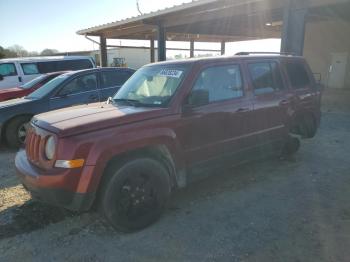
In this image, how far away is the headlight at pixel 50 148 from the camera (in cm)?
334

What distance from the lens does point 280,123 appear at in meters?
5.30

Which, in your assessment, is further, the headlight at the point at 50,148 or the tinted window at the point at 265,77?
the tinted window at the point at 265,77

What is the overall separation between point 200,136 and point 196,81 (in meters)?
0.69

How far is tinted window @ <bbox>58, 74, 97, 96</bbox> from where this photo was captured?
306 inches

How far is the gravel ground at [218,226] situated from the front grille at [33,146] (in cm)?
84

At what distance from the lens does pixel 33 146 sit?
3680 millimetres

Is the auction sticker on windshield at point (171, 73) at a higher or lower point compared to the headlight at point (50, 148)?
higher

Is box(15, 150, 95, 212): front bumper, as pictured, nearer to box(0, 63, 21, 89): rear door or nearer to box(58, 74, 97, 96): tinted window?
box(58, 74, 97, 96): tinted window

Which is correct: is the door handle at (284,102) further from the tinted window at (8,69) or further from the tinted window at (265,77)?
the tinted window at (8,69)

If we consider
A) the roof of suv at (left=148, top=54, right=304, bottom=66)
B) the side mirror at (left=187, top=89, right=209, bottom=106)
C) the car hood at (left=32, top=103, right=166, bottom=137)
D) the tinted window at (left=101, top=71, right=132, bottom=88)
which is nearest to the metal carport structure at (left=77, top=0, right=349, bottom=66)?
the tinted window at (left=101, top=71, right=132, bottom=88)

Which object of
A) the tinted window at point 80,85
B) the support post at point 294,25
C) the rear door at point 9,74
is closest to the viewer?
the tinted window at point 80,85

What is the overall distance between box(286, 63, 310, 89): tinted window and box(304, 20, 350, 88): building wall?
15.5m

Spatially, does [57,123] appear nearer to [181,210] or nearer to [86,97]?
[181,210]

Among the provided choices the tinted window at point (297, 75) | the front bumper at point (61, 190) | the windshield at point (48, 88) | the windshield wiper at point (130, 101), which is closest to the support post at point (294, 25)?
the tinted window at point (297, 75)
